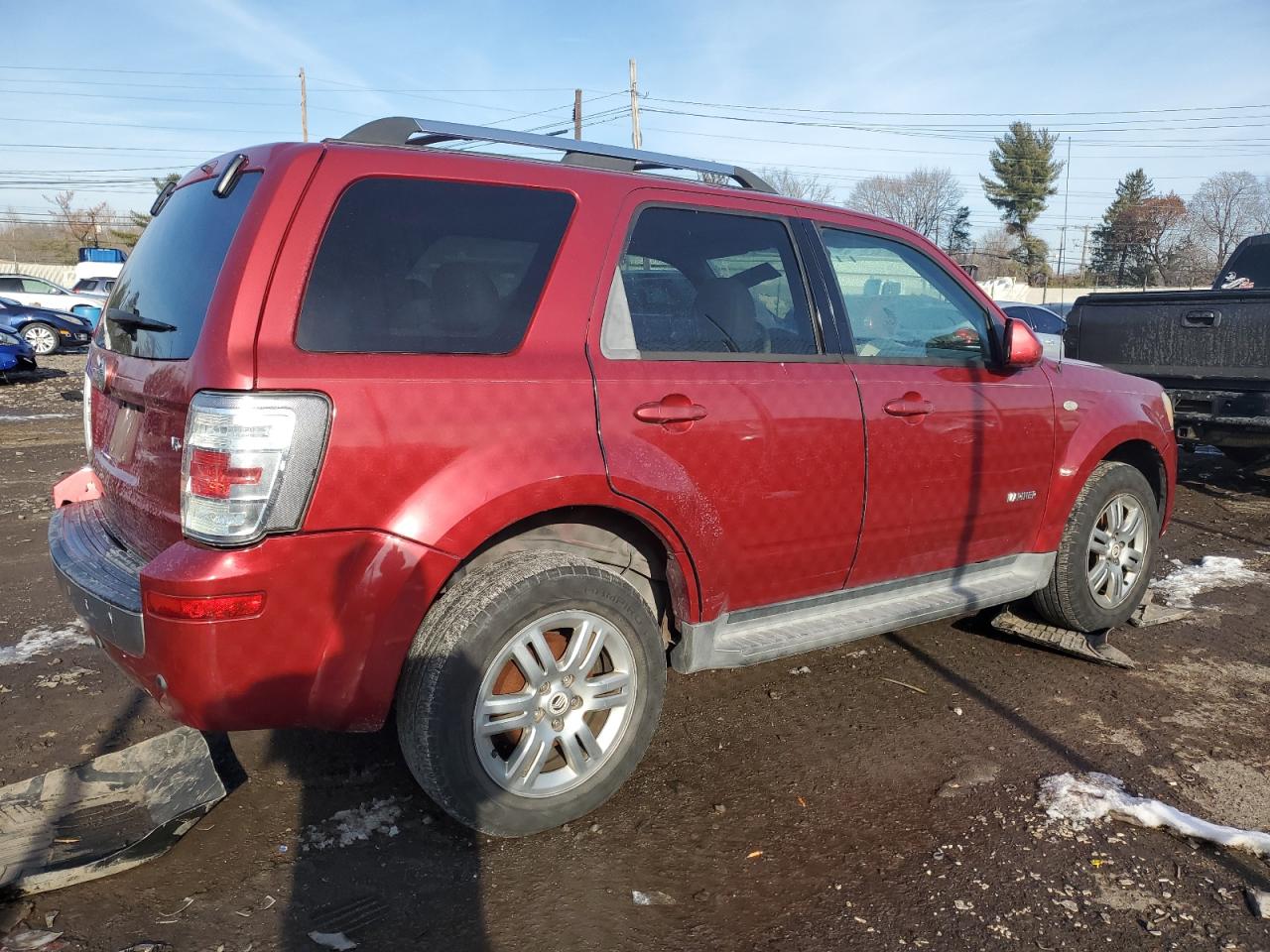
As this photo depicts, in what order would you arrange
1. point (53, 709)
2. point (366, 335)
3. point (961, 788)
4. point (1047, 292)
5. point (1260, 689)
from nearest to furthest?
point (366, 335) < point (961, 788) < point (53, 709) < point (1260, 689) < point (1047, 292)

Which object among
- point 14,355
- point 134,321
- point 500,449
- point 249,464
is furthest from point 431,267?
point 14,355

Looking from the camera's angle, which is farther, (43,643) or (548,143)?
(43,643)

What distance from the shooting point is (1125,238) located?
2208 inches

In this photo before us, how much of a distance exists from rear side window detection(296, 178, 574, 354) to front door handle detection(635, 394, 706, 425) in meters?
0.44

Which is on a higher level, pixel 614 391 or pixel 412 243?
pixel 412 243

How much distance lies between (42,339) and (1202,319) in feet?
70.5

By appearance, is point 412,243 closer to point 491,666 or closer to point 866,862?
point 491,666

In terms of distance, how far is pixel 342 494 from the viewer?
7.74ft

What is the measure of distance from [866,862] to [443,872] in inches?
47.6

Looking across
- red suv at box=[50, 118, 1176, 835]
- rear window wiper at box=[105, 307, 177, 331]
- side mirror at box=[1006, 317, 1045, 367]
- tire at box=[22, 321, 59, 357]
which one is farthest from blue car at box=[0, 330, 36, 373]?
side mirror at box=[1006, 317, 1045, 367]

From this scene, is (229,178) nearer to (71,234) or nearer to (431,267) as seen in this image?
(431,267)

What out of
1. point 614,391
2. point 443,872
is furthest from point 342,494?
point 443,872

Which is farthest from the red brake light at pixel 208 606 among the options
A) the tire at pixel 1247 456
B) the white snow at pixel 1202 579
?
the tire at pixel 1247 456

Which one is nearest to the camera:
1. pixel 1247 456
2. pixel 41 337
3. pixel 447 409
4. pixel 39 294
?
pixel 447 409
